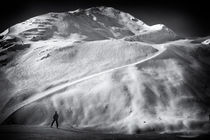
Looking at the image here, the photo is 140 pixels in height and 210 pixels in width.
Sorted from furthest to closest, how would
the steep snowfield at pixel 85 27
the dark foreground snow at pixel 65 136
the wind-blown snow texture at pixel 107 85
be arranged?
the steep snowfield at pixel 85 27 → the wind-blown snow texture at pixel 107 85 → the dark foreground snow at pixel 65 136

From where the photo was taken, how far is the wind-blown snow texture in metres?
35.3

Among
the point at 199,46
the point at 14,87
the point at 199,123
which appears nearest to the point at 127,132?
the point at 199,123

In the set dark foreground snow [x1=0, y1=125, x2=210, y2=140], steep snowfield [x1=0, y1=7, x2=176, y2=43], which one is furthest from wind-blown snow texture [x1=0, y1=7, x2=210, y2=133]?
steep snowfield [x1=0, y1=7, x2=176, y2=43]

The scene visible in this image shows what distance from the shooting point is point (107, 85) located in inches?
1686

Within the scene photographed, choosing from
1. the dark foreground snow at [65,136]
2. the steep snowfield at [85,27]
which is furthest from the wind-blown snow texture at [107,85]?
the steep snowfield at [85,27]

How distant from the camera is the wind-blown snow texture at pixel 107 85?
1391 inches

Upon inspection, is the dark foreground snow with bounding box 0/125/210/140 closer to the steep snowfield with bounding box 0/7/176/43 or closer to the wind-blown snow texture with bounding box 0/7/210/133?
the wind-blown snow texture with bounding box 0/7/210/133

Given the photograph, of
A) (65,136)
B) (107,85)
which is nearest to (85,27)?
(107,85)

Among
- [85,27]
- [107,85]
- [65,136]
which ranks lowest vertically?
[65,136]

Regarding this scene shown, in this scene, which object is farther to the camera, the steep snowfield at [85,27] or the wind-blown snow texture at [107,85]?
the steep snowfield at [85,27]

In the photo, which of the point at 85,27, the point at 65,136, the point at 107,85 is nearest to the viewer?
the point at 65,136

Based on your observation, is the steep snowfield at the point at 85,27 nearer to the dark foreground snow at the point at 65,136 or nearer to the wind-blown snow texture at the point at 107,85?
the wind-blown snow texture at the point at 107,85

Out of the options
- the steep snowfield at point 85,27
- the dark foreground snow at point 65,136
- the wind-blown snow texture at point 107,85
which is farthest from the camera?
the steep snowfield at point 85,27

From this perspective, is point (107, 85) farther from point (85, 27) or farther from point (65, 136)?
point (85, 27)
